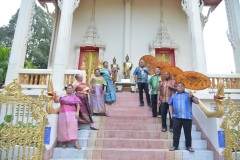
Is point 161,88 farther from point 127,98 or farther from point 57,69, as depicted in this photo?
point 57,69

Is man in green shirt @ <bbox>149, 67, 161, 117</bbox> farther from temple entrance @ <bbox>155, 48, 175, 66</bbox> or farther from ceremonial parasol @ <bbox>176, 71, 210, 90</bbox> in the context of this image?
temple entrance @ <bbox>155, 48, 175, 66</bbox>

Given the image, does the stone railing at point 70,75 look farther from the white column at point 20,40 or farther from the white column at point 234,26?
the white column at point 234,26

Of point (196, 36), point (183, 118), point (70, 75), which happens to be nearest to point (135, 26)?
point (196, 36)

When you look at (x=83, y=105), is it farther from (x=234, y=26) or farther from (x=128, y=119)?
(x=234, y=26)

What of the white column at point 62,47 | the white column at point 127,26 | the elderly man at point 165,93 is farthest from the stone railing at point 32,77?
the white column at point 127,26

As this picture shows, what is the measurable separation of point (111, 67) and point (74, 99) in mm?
5456

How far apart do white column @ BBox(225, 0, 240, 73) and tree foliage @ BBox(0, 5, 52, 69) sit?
18.9 meters

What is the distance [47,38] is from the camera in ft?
80.7

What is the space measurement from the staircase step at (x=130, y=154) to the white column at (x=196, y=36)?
3487 mm

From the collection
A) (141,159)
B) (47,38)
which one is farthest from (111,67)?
(47,38)

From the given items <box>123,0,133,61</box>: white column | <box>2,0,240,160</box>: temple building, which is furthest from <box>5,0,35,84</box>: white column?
<box>123,0,133,61</box>: white column

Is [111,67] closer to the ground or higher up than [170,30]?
closer to the ground

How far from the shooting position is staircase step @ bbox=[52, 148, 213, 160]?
12.6 ft

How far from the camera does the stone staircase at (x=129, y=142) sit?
3871 mm
